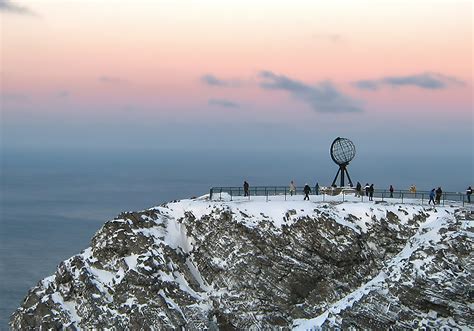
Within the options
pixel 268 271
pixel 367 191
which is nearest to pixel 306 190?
pixel 367 191

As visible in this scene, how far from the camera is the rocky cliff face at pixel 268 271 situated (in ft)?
→ 168

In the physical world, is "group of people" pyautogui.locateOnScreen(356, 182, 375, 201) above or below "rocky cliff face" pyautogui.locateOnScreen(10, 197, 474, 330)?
above

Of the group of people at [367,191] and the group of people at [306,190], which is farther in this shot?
the group of people at [367,191]

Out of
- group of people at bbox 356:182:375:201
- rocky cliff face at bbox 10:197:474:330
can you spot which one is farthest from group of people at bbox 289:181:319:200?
group of people at bbox 356:182:375:201

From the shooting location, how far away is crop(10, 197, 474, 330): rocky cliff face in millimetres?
51094

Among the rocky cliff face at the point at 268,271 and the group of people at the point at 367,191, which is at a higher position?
the group of people at the point at 367,191

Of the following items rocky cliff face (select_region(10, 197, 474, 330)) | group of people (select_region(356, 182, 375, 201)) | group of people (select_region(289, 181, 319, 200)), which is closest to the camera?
rocky cliff face (select_region(10, 197, 474, 330))

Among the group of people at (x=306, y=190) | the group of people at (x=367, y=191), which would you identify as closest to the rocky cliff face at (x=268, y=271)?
the group of people at (x=306, y=190)

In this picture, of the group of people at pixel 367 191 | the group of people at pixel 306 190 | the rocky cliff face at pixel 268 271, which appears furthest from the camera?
the group of people at pixel 367 191

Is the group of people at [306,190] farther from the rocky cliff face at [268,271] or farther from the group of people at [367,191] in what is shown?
the group of people at [367,191]

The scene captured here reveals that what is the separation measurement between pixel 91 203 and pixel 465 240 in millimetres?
138931

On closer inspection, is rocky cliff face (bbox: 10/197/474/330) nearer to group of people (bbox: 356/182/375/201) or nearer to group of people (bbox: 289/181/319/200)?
group of people (bbox: 289/181/319/200)

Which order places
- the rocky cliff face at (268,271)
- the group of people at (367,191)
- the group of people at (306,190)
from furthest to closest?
1. the group of people at (367,191)
2. the group of people at (306,190)
3. the rocky cliff face at (268,271)

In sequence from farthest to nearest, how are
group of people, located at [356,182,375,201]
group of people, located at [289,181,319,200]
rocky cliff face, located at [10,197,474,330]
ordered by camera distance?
group of people, located at [356,182,375,201], group of people, located at [289,181,319,200], rocky cliff face, located at [10,197,474,330]
